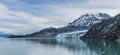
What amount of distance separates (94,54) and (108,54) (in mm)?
4742

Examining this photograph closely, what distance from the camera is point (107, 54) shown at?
7900 centimetres

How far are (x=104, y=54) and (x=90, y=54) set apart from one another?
15.3ft

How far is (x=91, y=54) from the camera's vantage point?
81.9m

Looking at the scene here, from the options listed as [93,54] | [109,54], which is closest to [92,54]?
[93,54]

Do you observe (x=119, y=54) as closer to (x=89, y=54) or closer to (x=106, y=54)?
(x=106, y=54)

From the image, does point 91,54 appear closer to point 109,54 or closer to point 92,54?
point 92,54

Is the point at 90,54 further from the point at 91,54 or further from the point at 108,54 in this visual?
the point at 108,54

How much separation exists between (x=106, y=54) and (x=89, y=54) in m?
5.61

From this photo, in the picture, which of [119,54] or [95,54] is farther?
[95,54]

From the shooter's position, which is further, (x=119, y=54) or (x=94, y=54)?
(x=94, y=54)

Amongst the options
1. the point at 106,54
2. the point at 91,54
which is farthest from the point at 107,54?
the point at 91,54

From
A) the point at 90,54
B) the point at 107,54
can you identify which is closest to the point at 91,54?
the point at 90,54

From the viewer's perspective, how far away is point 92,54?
81750 mm

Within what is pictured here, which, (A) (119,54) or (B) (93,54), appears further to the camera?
(B) (93,54)
